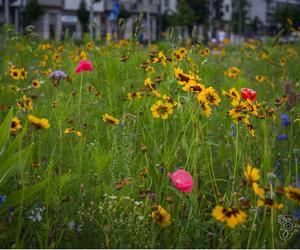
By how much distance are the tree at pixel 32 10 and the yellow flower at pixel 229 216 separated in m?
35.2

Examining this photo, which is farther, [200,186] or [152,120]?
[152,120]

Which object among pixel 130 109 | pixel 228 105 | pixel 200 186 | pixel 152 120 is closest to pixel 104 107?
pixel 130 109

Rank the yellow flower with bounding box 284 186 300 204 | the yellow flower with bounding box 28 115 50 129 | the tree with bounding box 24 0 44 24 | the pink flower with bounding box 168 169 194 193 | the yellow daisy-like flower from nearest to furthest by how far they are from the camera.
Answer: the yellow flower with bounding box 284 186 300 204 → the yellow flower with bounding box 28 115 50 129 → the pink flower with bounding box 168 169 194 193 → the yellow daisy-like flower → the tree with bounding box 24 0 44 24

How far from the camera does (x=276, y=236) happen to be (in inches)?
63.7

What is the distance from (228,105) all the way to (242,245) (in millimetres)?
1935

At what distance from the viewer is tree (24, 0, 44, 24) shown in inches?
1356

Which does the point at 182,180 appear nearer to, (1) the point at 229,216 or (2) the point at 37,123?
(1) the point at 229,216

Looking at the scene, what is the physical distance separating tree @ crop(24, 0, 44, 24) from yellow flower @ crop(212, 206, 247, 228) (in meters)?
35.2

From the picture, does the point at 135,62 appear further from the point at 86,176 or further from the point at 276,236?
the point at 276,236

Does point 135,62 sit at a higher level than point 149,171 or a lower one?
higher

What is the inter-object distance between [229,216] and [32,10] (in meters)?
35.5

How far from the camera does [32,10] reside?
34562 mm

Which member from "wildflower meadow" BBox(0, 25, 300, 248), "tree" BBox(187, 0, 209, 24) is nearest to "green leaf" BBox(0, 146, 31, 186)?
"wildflower meadow" BBox(0, 25, 300, 248)

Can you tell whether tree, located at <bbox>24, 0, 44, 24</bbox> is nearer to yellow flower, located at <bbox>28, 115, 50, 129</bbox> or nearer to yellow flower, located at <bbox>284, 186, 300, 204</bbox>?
yellow flower, located at <bbox>28, 115, 50, 129</bbox>
